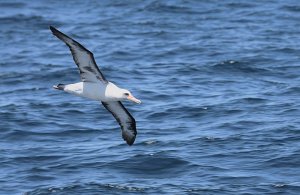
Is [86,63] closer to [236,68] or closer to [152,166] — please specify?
[152,166]

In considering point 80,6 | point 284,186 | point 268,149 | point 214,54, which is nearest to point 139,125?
A: point 268,149

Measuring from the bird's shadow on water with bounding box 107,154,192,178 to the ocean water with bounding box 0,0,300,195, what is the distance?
3cm

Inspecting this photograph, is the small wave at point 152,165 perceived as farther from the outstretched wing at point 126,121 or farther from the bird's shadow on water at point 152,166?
the outstretched wing at point 126,121

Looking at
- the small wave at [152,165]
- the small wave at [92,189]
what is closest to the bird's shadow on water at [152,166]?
the small wave at [152,165]

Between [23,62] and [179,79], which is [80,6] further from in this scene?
[179,79]

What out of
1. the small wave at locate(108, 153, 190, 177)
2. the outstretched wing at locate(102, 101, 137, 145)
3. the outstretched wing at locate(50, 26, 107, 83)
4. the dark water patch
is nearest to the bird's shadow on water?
the small wave at locate(108, 153, 190, 177)

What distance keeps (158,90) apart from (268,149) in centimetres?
617

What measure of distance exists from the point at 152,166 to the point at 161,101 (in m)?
4.98

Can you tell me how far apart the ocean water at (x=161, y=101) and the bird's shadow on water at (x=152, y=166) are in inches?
1.1

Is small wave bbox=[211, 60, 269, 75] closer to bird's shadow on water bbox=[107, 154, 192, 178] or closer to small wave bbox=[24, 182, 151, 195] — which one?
bird's shadow on water bbox=[107, 154, 192, 178]

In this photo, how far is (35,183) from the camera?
68.7ft

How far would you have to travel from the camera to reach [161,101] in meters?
26.5

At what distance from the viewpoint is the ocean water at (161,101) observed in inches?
830

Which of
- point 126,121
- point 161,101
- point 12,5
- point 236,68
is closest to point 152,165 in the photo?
point 126,121
